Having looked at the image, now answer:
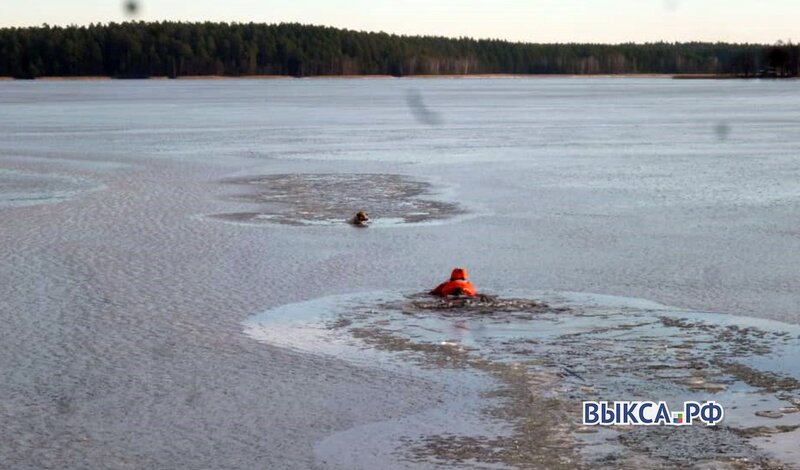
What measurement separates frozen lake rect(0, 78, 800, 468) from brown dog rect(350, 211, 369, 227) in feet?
0.59

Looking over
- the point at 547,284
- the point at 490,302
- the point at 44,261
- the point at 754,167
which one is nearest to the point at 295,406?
the point at 490,302

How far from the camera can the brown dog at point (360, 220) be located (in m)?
13.0

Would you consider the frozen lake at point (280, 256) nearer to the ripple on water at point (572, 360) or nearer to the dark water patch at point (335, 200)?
the dark water patch at point (335, 200)

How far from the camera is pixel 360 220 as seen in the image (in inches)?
513

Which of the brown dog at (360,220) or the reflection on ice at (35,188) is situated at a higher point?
the brown dog at (360,220)

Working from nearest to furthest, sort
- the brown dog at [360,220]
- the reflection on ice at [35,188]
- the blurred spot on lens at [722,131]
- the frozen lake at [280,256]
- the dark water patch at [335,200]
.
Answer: the frozen lake at [280,256] → the brown dog at [360,220] → the dark water patch at [335,200] → the reflection on ice at [35,188] → the blurred spot on lens at [722,131]

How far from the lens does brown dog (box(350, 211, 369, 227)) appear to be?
42.5 ft

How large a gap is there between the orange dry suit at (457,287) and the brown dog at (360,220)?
382cm

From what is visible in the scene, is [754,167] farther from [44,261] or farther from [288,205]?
[44,261]

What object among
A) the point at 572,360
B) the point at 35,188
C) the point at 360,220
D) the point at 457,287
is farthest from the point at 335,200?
the point at 572,360

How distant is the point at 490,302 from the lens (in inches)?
350

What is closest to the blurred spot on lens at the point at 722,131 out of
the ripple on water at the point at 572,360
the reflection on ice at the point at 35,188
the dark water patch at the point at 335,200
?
the dark water patch at the point at 335,200

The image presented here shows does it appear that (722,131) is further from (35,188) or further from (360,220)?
(360,220)

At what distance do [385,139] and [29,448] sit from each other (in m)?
Result: 22.0
